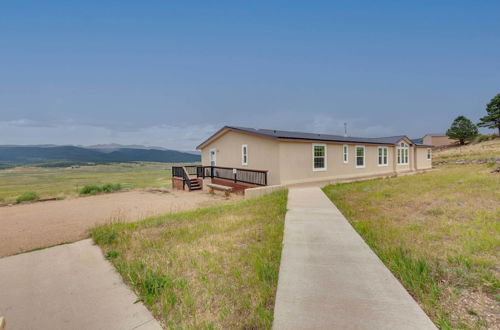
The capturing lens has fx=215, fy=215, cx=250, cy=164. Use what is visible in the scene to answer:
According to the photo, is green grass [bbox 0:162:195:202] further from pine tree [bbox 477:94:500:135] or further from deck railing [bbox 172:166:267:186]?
pine tree [bbox 477:94:500:135]

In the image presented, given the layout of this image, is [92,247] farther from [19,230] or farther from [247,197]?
[247,197]

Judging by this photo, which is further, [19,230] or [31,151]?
[31,151]

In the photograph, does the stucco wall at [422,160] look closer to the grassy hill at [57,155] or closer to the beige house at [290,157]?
the beige house at [290,157]

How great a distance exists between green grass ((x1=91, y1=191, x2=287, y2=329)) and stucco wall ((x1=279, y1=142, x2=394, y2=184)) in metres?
6.76

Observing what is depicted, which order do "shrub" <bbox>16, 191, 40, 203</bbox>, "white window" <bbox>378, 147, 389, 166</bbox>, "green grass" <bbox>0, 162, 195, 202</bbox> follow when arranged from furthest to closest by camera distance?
"white window" <bbox>378, 147, 389, 166</bbox> → "green grass" <bbox>0, 162, 195, 202</bbox> → "shrub" <bbox>16, 191, 40, 203</bbox>

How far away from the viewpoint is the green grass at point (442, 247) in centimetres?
238

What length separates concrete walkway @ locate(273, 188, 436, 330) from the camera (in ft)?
6.77

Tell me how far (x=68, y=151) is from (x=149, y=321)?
203 meters

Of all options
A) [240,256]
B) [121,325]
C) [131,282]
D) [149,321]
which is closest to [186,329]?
[149,321]

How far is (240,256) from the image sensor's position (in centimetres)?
369

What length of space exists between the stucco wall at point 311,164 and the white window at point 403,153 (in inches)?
153

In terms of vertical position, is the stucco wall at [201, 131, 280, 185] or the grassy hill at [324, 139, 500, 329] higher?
the stucco wall at [201, 131, 280, 185]

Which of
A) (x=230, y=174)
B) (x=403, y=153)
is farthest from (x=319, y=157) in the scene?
(x=403, y=153)

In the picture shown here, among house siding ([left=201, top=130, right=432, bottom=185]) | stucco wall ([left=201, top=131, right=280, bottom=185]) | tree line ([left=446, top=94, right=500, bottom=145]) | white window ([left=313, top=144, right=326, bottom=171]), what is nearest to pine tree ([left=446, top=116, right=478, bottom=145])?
tree line ([left=446, top=94, right=500, bottom=145])
